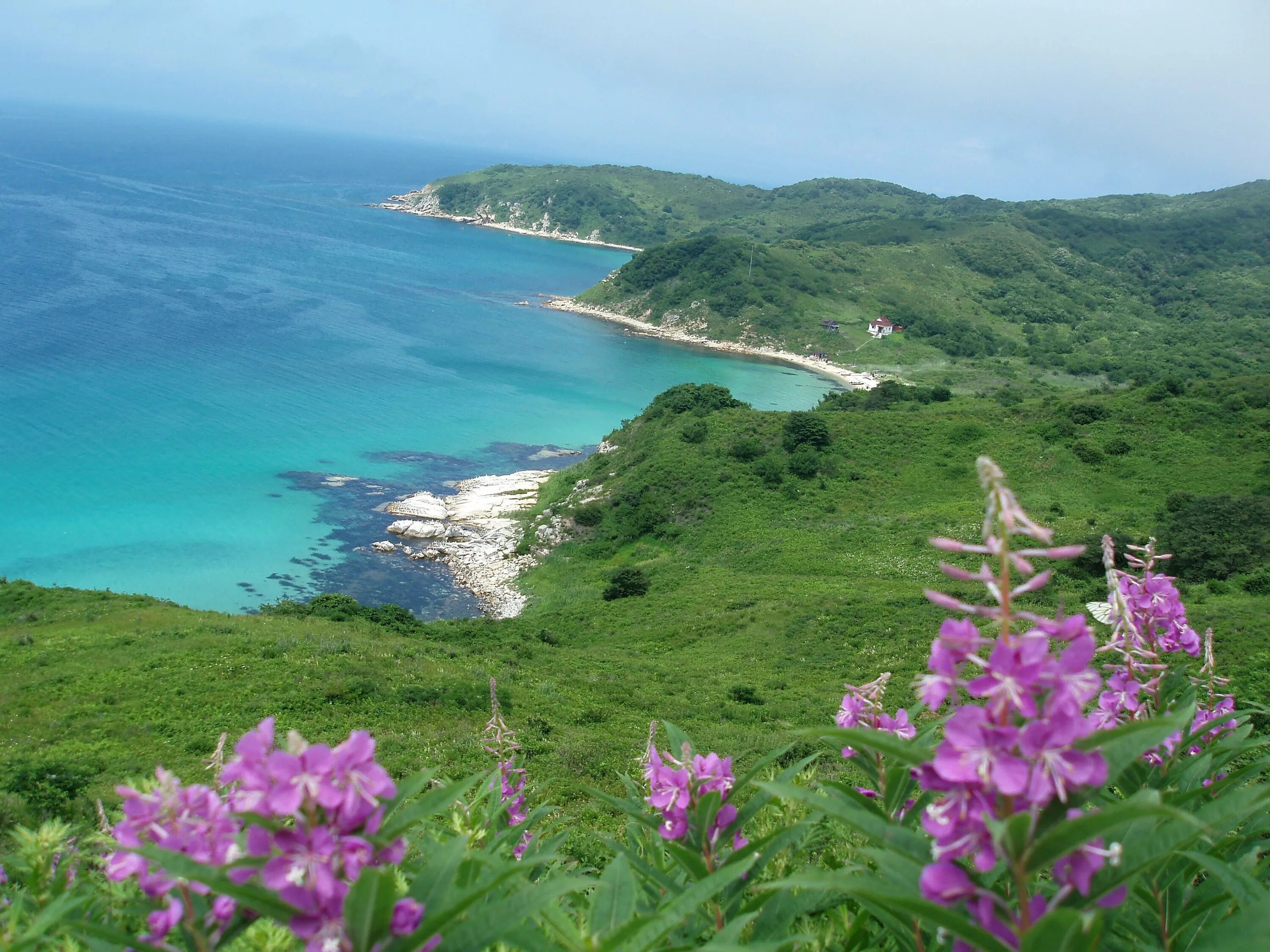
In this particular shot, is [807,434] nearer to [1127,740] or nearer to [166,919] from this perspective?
[1127,740]

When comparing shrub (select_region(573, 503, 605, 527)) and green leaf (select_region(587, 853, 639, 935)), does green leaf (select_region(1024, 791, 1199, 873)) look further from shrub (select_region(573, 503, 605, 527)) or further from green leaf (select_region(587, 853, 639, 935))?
shrub (select_region(573, 503, 605, 527))

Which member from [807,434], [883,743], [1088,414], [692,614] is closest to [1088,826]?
[883,743]

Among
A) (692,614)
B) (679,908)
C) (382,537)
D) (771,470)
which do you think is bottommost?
(382,537)

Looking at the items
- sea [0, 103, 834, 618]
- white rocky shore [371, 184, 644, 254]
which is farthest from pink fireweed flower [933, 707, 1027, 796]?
white rocky shore [371, 184, 644, 254]

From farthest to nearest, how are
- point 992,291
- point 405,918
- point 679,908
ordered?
point 992,291 → point 679,908 → point 405,918

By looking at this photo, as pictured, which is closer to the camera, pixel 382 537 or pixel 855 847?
pixel 855 847

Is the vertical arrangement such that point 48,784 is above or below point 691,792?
below

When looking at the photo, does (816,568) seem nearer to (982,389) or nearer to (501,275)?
(982,389)
